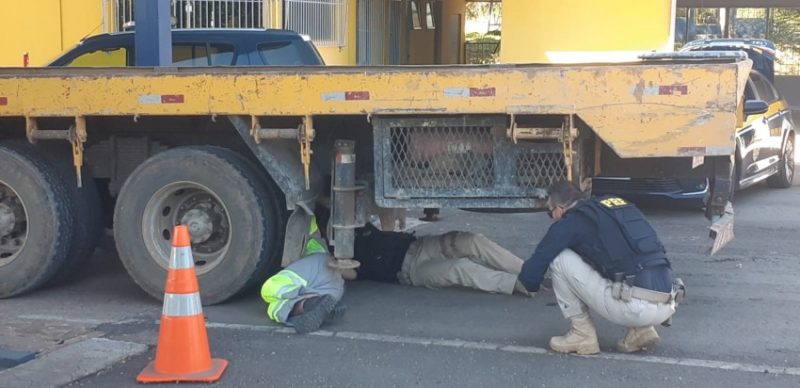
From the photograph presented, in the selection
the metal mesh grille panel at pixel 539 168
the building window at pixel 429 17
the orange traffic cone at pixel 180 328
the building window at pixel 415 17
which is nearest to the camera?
the orange traffic cone at pixel 180 328

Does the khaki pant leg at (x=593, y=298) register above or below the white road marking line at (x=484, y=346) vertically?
above

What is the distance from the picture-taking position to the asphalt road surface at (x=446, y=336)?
5164 mm

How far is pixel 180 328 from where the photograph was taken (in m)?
5.04

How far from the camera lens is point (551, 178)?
19.9ft

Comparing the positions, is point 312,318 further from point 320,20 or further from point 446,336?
point 320,20

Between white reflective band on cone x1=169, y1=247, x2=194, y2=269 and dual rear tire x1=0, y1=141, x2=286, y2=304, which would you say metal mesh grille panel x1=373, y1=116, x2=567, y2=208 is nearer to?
dual rear tire x1=0, y1=141, x2=286, y2=304

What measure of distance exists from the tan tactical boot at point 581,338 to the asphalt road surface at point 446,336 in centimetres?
6

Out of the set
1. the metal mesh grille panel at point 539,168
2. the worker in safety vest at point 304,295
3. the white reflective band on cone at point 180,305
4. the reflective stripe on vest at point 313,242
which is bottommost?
the worker in safety vest at point 304,295

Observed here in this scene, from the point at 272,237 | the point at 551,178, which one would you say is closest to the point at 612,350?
the point at 551,178

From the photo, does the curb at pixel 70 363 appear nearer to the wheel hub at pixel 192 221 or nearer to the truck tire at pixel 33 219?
the wheel hub at pixel 192 221

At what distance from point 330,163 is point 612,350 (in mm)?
2328

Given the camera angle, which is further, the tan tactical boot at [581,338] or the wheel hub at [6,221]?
the wheel hub at [6,221]

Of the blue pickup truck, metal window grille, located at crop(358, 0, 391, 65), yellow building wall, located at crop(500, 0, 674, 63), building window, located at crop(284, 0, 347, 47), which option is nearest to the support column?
the blue pickup truck

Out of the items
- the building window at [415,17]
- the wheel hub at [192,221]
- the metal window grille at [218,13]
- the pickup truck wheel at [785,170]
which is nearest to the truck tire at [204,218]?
the wheel hub at [192,221]
